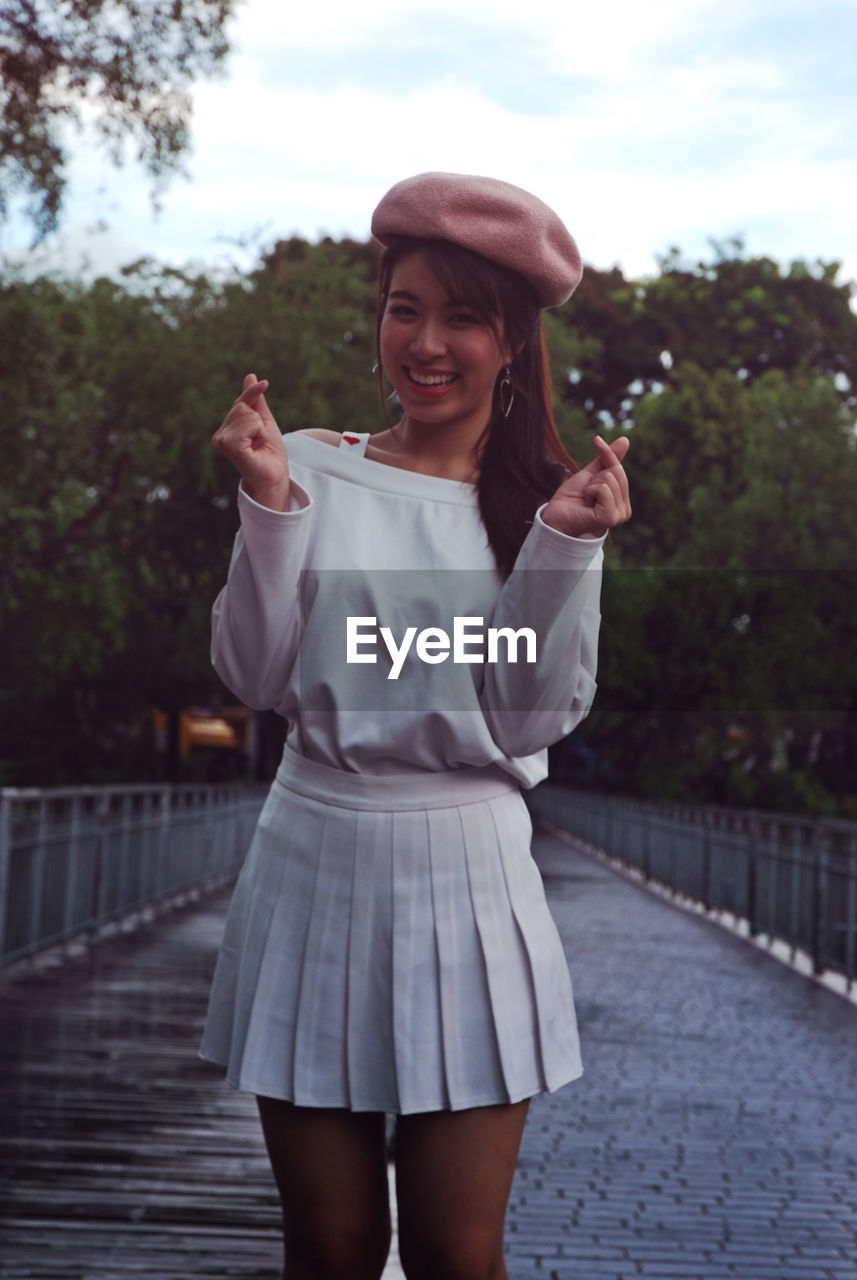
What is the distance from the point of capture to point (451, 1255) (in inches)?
94.5

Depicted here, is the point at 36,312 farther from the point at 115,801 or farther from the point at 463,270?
the point at 463,270

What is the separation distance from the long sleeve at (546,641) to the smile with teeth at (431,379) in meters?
0.29

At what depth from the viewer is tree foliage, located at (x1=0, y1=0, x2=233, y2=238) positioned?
15.3 metres

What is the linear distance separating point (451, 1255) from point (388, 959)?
1.23ft

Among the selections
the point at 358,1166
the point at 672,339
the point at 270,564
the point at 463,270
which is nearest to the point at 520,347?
the point at 463,270

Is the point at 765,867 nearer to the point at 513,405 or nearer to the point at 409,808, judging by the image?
the point at 513,405

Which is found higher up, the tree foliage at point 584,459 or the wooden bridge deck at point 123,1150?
the tree foliage at point 584,459

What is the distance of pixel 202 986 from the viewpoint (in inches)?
488

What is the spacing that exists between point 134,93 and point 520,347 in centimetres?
1399

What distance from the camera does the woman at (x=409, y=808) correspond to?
2.44m

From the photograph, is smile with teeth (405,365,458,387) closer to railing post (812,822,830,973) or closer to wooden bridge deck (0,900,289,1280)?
wooden bridge deck (0,900,289,1280)

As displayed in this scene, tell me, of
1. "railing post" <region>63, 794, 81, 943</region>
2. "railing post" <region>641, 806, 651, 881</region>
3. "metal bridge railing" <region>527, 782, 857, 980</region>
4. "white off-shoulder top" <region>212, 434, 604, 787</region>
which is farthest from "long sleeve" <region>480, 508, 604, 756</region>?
"railing post" <region>641, 806, 651, 881</region>

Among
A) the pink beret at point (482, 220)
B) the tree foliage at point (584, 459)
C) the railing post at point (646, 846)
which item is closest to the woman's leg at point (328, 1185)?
the pink beret at point (482, 220)

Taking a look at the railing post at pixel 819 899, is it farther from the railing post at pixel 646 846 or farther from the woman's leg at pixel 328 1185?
the railing post at pixel 646 846
